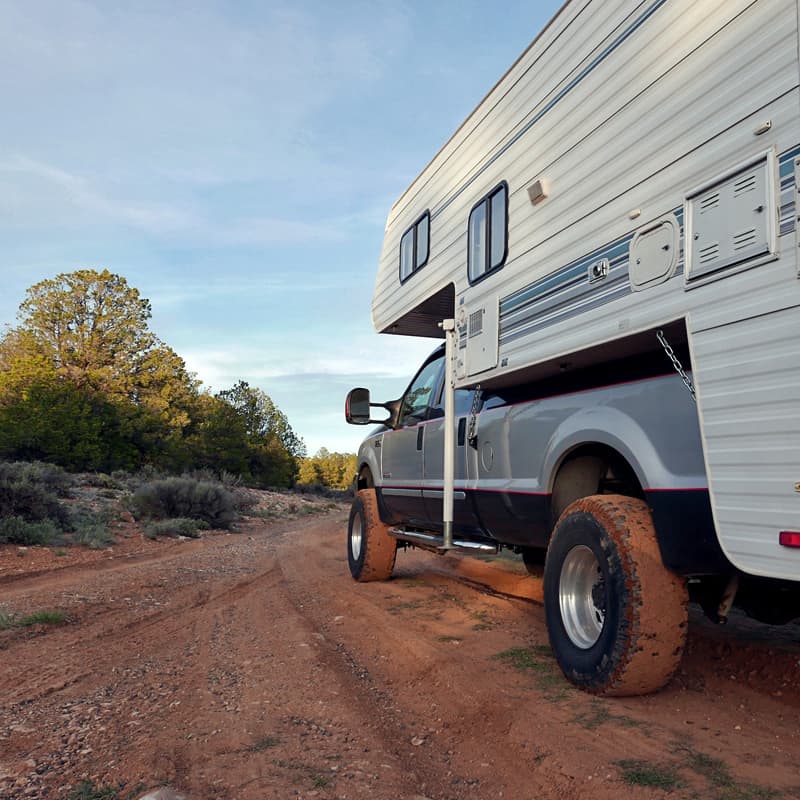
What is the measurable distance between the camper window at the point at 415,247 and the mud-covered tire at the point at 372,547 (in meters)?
2.56

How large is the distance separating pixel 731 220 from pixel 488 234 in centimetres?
244

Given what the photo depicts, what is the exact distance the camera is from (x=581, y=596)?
4.03 m

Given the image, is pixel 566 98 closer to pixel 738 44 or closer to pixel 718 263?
pixel 738 44

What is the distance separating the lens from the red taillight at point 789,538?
104 inches

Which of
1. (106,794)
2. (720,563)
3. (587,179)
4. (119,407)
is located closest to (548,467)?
(720,563)

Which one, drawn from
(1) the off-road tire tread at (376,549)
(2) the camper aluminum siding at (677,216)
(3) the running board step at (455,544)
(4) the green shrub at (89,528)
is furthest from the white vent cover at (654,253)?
(4) the green shrub at (89,528)

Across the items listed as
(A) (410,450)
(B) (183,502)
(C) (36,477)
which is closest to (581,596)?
(A) (410,450)

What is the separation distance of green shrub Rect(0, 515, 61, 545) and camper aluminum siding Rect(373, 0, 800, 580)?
315 inches

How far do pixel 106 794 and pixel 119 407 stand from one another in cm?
2851

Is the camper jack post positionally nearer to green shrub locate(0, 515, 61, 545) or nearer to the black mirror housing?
the black mirror housing

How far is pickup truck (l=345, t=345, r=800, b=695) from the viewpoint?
11.1 ft

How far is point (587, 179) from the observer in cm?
407

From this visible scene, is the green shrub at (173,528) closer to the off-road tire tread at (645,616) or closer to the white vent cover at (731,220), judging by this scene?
the off-road tire tread at (645,616)

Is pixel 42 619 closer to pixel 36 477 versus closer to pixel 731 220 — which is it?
pixel 731 220
